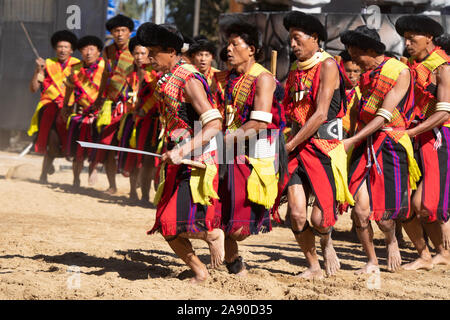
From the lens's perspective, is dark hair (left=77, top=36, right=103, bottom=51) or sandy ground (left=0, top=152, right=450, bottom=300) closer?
sandy ground (left=0, top=152, right=450, bottom=300)

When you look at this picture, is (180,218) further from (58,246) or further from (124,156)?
(124,156)

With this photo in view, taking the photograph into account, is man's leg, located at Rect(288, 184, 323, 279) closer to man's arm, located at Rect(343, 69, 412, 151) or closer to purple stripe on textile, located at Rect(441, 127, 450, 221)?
man's arm, located at Rect(343, 69, 412, 151)

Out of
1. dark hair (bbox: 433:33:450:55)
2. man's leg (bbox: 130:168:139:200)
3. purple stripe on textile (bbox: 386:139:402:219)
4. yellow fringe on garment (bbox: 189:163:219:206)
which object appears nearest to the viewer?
yellow fringe on garment (bbox: 189:163:219:206)

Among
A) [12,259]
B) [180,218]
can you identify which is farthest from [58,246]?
Answer: [180,218]

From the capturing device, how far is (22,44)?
15.5 meters

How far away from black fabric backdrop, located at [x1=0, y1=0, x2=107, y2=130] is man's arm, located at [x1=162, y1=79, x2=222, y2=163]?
10.4 meters

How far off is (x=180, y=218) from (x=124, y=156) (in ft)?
17.7

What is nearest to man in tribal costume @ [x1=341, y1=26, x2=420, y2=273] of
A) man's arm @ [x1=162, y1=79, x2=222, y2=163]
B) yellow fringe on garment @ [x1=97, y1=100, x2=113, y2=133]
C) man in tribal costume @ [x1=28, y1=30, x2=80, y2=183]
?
man's arm @ [x1=162, y1=79, x2=222, y2=163]

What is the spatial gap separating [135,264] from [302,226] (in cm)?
139

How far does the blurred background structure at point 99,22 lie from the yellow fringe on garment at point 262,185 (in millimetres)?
7404

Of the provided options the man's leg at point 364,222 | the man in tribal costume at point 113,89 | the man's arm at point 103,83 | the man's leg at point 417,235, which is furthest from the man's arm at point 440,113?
the man's arm at point 103,83

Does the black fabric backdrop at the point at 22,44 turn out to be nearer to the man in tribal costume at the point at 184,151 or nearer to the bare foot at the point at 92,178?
the bare foot at the point at 92,178

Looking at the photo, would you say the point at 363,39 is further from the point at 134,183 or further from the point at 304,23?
the point at 134,183

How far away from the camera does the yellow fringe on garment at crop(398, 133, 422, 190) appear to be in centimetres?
612
